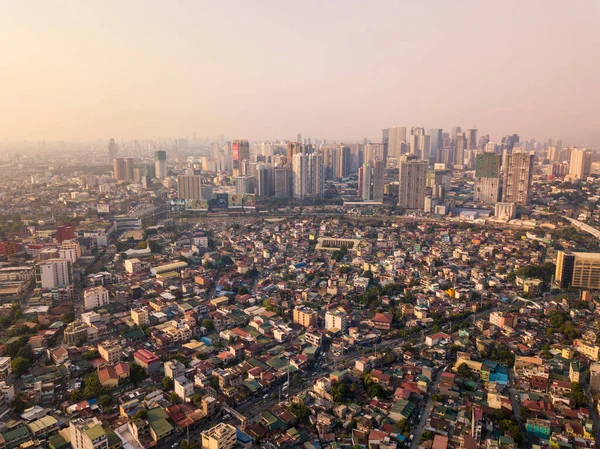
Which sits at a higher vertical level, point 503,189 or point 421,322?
point 503,189

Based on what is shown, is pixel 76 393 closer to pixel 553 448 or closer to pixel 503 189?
pixel 553 448

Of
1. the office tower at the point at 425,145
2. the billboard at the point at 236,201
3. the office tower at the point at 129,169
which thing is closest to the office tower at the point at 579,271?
the billboard at the point at 236,201

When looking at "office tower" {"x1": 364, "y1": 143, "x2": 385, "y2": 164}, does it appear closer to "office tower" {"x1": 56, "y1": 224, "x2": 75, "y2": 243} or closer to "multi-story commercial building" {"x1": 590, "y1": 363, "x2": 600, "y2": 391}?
"office tower" {"x1": 56, "y1": 224, "x2": 75, "y2": 243}

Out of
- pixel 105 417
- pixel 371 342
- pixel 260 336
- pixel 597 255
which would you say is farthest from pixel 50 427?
pixel 597 255

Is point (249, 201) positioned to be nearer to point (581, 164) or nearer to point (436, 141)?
point (581, 164)

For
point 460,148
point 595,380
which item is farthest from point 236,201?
point 460,148

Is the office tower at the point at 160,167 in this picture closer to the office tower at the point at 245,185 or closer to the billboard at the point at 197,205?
the office tower at the point at 245,185
